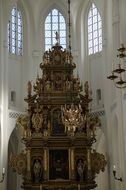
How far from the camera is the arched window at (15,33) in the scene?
3284cm

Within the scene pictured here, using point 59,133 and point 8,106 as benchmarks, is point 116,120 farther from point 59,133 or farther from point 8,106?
point 8,106

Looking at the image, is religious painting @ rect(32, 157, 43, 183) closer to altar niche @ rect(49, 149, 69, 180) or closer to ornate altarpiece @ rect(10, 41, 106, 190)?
ornate altarpiece @ rect(10, 41, 106, 190)

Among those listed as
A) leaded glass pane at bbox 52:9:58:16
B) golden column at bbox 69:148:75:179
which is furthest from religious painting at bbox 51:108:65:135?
leaded glass pane at bbox 52:9:58:16

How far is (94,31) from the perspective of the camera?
110 feet

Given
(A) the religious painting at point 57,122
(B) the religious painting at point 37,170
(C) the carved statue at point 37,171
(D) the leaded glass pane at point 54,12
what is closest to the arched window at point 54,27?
(D) the leaded glass pane at point 54,12

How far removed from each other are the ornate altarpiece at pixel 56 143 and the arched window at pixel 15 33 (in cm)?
648

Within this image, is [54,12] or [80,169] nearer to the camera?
[80,169]

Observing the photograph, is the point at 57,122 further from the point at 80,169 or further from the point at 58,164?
the point at 80,169

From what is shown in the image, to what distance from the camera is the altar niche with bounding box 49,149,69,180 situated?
26000mm

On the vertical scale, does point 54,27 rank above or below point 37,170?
above

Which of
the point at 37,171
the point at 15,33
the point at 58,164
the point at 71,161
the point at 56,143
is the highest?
the point at 15,33

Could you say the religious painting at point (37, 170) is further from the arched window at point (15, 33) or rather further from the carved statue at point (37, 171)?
the arched window at point (15, 33)

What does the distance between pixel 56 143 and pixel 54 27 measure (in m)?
11.3

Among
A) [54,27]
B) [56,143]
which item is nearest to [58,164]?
[56,143]
